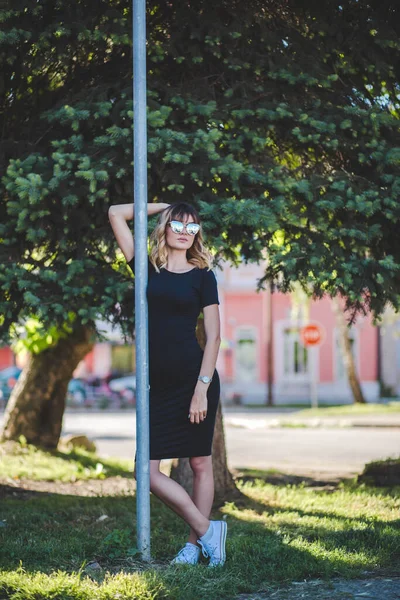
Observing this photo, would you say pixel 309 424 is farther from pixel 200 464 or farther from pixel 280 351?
pixel 200 464

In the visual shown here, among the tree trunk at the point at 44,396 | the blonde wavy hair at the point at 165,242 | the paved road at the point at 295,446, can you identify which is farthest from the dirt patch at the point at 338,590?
the tree trunk at the point at 44,396

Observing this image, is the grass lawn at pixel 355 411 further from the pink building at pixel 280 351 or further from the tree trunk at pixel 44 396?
the tree trunk at pixel 44 396

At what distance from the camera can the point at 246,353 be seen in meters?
34.9

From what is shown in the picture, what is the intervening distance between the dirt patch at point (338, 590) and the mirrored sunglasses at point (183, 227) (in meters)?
1.99

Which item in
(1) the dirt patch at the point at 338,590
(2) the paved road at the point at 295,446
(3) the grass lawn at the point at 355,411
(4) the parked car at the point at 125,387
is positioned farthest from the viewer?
(4) the parked car at the point at 125,387

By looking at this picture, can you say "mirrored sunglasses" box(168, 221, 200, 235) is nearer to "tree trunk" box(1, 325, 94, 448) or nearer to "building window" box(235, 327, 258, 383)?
"tree trunk" box(1, 325, 94, 448)

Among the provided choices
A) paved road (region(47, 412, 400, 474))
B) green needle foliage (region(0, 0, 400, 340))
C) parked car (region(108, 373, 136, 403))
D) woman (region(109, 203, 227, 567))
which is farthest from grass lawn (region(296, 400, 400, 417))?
woman (region(109, 203, 227, 567))

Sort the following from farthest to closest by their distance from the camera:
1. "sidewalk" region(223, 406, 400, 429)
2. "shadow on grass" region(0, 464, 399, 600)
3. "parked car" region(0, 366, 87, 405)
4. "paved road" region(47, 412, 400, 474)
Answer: "parked car" region(0, 366, 87, 405) < "sidewalk" region(223, 406, 400, 429) < "paved road" region(47, 412, 400, 474) < "shadow on grass" region(0, 464, 399, 600)

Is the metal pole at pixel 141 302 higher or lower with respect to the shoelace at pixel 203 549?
higher

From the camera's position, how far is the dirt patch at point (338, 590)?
146 inches

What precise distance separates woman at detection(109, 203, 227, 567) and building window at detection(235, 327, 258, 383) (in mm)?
30482

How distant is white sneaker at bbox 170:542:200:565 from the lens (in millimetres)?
4262

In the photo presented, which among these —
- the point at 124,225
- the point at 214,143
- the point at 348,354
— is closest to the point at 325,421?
the point at 348,354

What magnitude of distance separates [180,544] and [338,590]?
→ 4.38 feet
